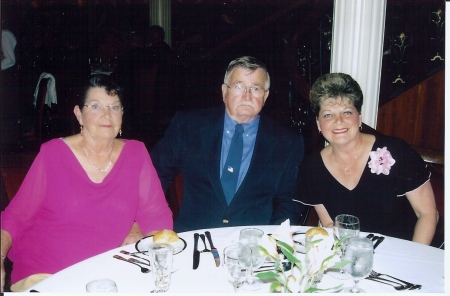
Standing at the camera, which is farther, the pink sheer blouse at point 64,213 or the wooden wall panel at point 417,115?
the wooden wall panel at point 417,115

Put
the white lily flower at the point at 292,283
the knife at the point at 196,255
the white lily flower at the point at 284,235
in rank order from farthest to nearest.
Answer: the knife at the point at 196,255 → the white lily flower at the point at 284,235 → the white lily flower at the point at 292,283

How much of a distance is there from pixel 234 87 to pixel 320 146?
0.58 metres

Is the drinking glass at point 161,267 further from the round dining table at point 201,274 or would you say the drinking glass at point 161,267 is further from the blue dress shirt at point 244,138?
the blue dress shirt at point 244,138

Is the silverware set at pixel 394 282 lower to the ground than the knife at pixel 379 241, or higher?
lower

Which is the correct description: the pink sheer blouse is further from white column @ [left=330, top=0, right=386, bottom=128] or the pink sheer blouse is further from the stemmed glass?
white column @ [left=330, top=0, right=386, bottom=128]

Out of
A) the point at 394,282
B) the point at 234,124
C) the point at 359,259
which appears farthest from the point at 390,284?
the point at 234,124

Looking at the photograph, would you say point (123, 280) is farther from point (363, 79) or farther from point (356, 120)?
point (363, 79)

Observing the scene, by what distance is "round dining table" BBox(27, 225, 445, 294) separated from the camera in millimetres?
1093

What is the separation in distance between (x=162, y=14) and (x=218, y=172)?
605 cm

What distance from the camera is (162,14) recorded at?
7328mm

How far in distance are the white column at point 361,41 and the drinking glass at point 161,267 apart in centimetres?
203

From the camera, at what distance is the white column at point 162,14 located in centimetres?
729

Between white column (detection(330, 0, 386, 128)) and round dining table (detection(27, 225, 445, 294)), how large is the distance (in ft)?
5.14

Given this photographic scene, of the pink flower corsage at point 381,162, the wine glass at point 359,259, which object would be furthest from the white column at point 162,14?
the wine glass at point 359,259
